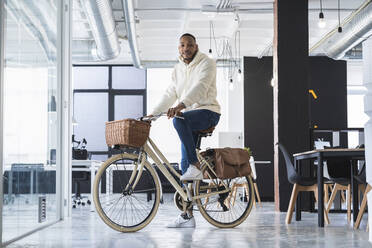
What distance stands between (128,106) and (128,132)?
10688 millimetres

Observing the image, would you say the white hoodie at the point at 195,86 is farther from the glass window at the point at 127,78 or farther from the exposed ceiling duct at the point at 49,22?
the glass window at the point at 127,78

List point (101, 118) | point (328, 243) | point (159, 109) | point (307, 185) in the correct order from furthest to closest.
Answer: point (101, 118)
point (307, 185)
point (159, 109)
point (328, 243)

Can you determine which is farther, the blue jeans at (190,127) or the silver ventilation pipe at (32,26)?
the blue jeans at (190,127)

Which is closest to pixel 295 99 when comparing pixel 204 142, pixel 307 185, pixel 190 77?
pixel 307 185

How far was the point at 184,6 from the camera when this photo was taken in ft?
29.5

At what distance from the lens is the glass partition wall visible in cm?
362

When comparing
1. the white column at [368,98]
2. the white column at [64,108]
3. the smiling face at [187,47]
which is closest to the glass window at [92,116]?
the white column at [64,108]

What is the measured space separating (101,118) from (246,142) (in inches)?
156

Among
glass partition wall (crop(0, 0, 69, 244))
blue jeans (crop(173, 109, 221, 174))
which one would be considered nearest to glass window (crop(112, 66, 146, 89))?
glass partition wall (crop(0, 0, 69, 244))

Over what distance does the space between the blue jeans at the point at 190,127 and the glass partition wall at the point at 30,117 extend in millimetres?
1101

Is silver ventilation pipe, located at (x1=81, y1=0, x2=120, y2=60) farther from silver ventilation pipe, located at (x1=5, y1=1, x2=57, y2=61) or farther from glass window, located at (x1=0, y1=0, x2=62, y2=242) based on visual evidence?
silver ventilation pipe, located at (x1=5, y1=1, x2=57, y2=61)

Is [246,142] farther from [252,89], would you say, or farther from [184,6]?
[184,6]

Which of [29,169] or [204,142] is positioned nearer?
[29,169]

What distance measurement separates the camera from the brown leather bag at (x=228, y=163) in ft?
14.5
